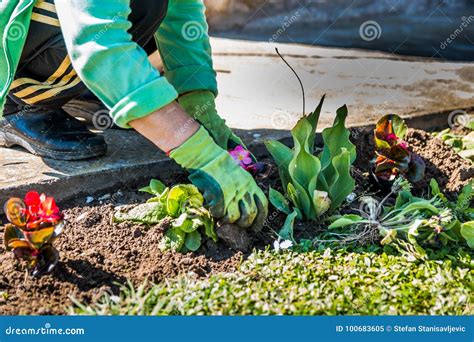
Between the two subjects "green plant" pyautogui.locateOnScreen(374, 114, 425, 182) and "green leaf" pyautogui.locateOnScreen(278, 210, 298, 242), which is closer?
"green leaf" pyautogui.locateOnScreen(278, 210, 298, 242)

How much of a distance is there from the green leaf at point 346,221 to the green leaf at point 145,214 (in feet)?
1.88

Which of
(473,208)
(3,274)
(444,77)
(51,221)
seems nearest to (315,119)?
(473,208)

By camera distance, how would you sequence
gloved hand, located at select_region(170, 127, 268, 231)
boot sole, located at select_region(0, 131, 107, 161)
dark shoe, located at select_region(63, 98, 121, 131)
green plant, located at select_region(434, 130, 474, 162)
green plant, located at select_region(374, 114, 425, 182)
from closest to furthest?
gloved hand, located at select_region(170, 127, 268, 231) → green plant, located at select_region(374, 114, 425, 182) → boot sole, located at select_region(0, 131, 107, 161) → green plant, located at select_region(434, 130, 474, 162) → dark shoe, located at select_region(63, 98, 121, 131)

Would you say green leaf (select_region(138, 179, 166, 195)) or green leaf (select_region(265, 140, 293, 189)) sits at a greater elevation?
green leaf (select_region(265, 140, 293, 189))

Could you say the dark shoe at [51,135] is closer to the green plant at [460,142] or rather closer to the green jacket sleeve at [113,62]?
the green jacket sleeve at [113,62]

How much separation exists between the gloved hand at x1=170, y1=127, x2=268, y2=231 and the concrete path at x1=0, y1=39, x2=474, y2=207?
0.58 m

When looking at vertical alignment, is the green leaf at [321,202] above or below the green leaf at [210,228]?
above

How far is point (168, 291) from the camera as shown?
2.24 meters

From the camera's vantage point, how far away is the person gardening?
2.30 m

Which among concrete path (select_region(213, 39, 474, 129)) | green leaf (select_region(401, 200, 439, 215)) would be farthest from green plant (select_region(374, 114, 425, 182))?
concrete path (select_region(213, 39, 474, 129))

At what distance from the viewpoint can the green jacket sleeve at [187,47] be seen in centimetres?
303

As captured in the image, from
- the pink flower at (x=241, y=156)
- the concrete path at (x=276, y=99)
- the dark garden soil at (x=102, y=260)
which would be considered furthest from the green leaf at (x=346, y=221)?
the concrete path at (x=276, y=99)

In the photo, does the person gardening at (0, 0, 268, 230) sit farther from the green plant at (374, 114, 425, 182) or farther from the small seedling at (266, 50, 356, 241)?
the green plant at (374, 114, 425, 182)

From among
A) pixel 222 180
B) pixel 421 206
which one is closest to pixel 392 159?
pixel 421 206
